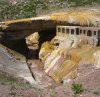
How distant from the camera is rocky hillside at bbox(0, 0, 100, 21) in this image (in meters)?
49.4

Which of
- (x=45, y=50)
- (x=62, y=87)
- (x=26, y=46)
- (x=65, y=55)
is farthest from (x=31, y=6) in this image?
(x=62, y=87)

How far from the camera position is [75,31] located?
42250mm

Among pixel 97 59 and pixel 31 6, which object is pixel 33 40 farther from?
pixel 97 59

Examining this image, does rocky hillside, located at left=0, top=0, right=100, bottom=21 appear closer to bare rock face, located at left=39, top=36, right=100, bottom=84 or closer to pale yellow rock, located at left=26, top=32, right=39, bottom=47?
pale yellow rock, located at left=26, top=32, right=39, bottom=47

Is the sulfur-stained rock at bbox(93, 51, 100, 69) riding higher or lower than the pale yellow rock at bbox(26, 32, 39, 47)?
higher

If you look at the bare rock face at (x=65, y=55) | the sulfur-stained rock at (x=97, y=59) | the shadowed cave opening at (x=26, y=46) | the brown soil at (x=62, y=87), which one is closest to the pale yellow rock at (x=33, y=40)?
the shadowed cave opening at (x=26, y=46)

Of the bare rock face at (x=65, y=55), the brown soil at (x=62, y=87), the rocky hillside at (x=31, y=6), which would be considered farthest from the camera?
the rocky hillside at (x=31, y=6)

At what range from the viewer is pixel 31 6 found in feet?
169

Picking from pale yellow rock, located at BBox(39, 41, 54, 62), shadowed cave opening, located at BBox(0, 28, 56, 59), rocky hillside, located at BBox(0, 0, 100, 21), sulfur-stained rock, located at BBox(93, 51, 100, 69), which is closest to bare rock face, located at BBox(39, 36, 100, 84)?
pale yellow rock, located at BBox(39, 41, 54, 62)

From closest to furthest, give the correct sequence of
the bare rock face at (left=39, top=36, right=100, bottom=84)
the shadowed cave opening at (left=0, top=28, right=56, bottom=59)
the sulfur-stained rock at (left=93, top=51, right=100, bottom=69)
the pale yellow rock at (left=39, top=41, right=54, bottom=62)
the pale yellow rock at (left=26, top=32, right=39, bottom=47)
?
1. the sulfur-stained rock at (left=93, top=51, right=100, bottom=69)
2. the bare rock face at (left=39, top=36, right=100, bottom=84)
3. the pale yellow rock at (left=39, top=41, right=54, bottom=62)
4. the shadowed cave opening at (left=0, top=28, right=56, bottom=59)
5. the pale yellow rock at (left=26, top=32, right=39, bottom=47)

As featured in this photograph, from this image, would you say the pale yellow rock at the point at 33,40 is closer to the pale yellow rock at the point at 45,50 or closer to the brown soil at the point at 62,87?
the pale yellow rock at the point at 45,50

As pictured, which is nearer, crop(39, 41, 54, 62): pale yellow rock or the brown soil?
the brown soil

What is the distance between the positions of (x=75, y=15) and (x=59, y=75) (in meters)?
9.35

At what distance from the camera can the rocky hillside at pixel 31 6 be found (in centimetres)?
4941
